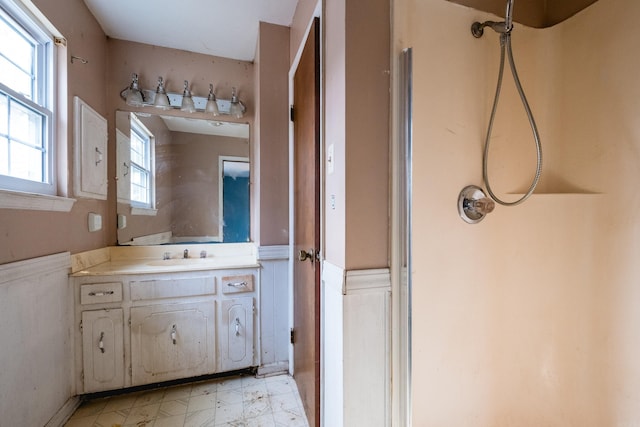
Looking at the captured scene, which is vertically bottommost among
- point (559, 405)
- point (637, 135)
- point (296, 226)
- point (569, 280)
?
point (559, 405)

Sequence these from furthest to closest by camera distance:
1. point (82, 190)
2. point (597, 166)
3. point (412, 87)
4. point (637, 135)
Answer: point (82, 190), point (597, 166), point (637, 135), point (412, 87)

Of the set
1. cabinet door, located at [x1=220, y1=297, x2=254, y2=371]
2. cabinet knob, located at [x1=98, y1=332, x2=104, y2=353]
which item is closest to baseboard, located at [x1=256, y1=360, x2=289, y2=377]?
cabinet door, located at [x1=220, y1=297, x2=254, y2=371]

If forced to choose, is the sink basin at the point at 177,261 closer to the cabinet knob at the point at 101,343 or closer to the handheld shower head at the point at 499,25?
the cabinet knob at the point at 101,343

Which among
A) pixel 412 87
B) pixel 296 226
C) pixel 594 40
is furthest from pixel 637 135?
pixel 296 226

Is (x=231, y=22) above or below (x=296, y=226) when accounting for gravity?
above

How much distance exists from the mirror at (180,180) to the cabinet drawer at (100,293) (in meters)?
0.53

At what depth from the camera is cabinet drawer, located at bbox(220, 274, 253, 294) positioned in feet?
5.91

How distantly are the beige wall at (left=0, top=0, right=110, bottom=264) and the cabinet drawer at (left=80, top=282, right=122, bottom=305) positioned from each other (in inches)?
10.3

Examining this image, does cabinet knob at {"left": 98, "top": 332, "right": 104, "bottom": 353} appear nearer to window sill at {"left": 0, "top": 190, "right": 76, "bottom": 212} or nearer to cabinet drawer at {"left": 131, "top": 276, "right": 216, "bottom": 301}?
cabinet drawer at {"left": 131, "top": 276, "right": 216, "bottom": 301}

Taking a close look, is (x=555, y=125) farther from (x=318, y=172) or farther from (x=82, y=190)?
(x=82, y=190)

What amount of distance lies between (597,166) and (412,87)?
37.5 inches

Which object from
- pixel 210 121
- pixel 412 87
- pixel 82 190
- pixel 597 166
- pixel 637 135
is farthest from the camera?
pixel 210 121

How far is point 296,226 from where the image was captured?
67.1 inches

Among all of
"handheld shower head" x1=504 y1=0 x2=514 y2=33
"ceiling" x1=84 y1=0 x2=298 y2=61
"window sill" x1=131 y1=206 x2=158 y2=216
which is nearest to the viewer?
"handheld shower head" x1=504 y1=0 x2=514 y2=33
